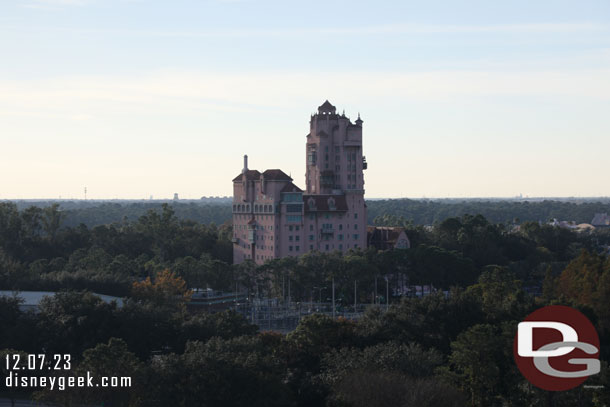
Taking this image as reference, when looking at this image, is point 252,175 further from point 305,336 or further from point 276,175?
point 305,336

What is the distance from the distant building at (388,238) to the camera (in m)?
124

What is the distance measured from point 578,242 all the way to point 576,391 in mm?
104952

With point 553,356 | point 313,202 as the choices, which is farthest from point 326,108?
point 553,356

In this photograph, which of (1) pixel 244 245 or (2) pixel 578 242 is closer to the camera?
(1) pixel 244 245

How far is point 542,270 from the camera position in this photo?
110 metres

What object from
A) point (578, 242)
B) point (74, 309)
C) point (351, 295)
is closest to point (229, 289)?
point (351, 295)

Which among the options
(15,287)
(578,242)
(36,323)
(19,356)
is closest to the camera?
(19,356)

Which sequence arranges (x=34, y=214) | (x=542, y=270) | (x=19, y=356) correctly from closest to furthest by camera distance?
1. (x=19, y=356)
2. (x=542, y=270)
3. (x=34, y=214)

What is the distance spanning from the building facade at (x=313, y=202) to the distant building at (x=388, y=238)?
4.75m

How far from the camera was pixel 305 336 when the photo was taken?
51312mm

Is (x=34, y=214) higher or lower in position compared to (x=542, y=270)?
higher

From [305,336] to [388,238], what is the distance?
7603 centimetres

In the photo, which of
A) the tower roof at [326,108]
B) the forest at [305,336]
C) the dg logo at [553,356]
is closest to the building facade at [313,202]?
the tower roof at [326,108]

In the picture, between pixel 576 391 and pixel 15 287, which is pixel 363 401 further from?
pixel 15 287
